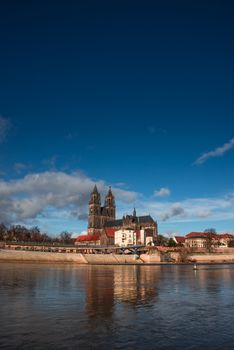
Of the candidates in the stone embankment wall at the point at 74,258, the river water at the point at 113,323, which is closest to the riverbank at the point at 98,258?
the stone embankment wall at the point at 74,258

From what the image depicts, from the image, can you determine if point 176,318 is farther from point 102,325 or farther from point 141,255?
point 141,255

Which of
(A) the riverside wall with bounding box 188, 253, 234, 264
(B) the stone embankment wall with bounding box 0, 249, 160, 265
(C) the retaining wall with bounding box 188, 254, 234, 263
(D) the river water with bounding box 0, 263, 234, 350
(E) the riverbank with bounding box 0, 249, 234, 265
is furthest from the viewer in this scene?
(C) the retaining wall with bounding box 188, 254, 234, 263

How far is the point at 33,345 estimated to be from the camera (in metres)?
13.9

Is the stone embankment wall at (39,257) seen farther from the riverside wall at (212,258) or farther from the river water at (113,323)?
the river water at (113,323)

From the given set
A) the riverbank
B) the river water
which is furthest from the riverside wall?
the river water

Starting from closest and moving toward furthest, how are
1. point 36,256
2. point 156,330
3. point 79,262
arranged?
point 156,330, point 36,256, point 79,262

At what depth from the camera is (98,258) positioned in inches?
5148

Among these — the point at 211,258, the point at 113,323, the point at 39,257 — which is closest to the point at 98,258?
the point at 39,257

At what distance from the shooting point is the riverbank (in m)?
109

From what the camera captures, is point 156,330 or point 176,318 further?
point 176,318

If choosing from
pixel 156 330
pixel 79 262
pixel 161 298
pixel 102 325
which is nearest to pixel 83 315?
pixel 102 325

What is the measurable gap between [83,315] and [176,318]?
5468 mm

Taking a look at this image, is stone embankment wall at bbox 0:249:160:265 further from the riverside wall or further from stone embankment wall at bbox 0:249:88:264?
the riverside wall

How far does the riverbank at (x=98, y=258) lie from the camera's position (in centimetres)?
10900
